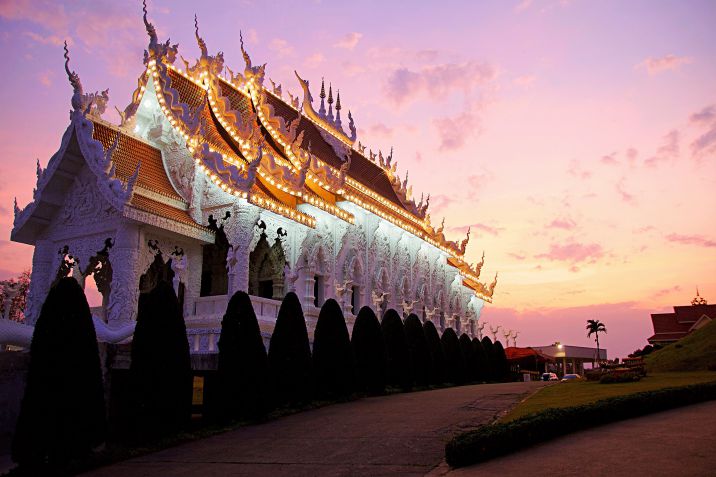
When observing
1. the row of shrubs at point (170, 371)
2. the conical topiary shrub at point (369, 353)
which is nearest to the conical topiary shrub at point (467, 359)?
the row of shrubs at point (170, 371)

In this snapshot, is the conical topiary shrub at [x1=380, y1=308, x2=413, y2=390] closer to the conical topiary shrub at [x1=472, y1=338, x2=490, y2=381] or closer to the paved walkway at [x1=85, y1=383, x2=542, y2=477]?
the paved walkway at [x1=85, y1=383, x2=542, y2=477]

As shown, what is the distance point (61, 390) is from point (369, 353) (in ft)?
27.8

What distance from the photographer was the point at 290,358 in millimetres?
12914

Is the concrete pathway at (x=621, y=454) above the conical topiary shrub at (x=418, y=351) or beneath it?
beneath

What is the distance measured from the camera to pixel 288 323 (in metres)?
13.1

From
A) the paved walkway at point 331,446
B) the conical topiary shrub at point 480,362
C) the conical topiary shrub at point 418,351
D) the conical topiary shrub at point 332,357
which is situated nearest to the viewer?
the paved walkway at point 331,446

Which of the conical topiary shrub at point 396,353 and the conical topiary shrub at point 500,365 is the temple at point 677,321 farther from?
the conical topiary shrub at point 396,353

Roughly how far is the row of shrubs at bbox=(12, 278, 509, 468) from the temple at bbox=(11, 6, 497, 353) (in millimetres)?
2497

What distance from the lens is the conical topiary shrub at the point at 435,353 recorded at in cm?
1972

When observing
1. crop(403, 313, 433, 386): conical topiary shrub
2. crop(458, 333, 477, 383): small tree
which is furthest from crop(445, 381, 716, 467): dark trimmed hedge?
crop(458, 333, 477, 383): small tree

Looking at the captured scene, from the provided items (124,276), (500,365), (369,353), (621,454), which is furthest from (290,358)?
(500,365)

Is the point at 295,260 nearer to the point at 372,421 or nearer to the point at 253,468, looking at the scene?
the point at 372,421

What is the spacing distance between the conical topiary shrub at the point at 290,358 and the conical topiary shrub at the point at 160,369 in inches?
91.9

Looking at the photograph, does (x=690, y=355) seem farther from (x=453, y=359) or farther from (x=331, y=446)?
(x=331, y=446)
